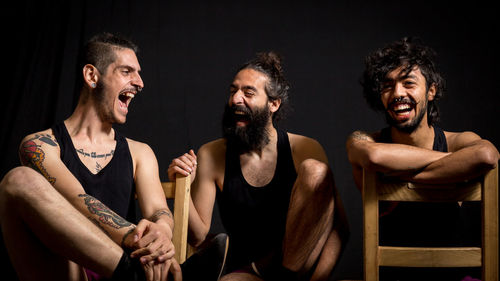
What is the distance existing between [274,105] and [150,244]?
4.32 feet

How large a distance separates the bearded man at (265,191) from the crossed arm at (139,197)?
13 centimetres

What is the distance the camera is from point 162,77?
324cm

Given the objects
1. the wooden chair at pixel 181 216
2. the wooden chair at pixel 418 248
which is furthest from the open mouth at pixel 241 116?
the wooden chair at pixel 418 248

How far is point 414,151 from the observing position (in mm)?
1763

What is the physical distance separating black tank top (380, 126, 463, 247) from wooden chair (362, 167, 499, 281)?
387 mm

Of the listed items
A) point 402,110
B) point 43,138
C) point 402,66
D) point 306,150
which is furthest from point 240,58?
point 43,138

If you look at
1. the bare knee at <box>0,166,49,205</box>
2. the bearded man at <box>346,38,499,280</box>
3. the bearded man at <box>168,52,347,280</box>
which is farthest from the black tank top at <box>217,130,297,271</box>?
the bare knee at <box>0,166,49,205</box>

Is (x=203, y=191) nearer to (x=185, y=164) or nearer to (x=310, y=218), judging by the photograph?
(x=185, y=164)

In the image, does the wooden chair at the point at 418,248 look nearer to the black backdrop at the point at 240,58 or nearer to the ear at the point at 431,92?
the ear at the point at 431,92

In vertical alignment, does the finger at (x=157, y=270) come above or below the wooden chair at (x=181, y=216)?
below

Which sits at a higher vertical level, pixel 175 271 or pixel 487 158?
pixel 487 158

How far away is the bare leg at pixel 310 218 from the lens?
1.95 meters

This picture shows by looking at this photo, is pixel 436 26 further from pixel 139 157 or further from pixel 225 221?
pixel 139 157

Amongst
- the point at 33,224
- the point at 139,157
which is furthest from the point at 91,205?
the point at 139,157
